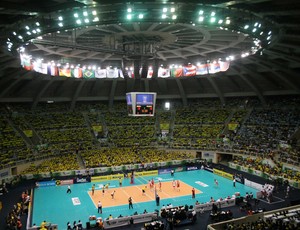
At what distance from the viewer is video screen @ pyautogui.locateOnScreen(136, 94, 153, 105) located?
112ft

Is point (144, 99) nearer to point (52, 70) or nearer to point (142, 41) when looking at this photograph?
point (142, 41)

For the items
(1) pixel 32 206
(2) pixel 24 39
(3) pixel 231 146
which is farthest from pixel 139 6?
(3) pixel 231 146

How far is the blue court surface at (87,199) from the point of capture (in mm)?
27422

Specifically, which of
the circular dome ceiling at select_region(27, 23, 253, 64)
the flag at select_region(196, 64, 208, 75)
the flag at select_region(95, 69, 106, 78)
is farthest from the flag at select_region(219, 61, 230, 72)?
the flag at select_region(95, 69, 106, 78)

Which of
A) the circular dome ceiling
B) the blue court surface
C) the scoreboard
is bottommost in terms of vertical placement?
the blue court surface

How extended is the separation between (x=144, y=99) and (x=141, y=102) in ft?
1.67

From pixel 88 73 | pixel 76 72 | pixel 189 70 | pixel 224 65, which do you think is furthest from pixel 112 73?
pixel 224 65

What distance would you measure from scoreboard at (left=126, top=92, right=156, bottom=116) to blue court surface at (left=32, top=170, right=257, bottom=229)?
1014 cm

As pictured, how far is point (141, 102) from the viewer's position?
34375mm

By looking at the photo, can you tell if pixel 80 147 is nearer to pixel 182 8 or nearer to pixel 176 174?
pixel 176 174

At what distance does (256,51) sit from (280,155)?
18820 millimetres

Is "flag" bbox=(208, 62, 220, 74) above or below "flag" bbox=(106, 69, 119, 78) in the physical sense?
above

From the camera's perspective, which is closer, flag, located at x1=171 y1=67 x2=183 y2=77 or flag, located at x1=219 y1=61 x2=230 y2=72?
flag, located at x1=219 y1=61 x2=230 y2=72

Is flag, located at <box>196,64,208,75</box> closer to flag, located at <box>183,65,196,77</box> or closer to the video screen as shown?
flag, located at <box>183,65,196,77</box>
